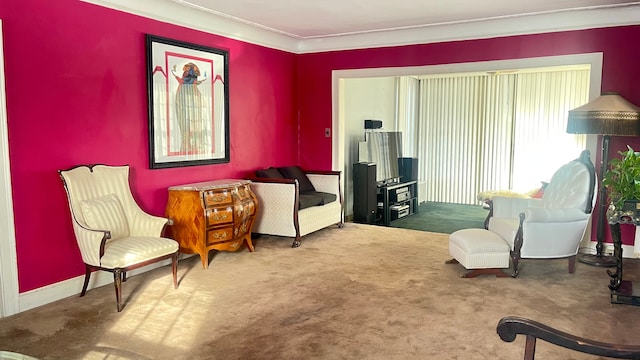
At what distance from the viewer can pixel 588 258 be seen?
5.16 meters

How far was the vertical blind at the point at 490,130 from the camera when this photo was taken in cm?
822

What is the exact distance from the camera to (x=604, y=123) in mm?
4844

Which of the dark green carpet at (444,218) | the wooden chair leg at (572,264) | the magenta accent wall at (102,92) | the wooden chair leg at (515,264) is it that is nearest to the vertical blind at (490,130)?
the dark green carpet at (444,218)

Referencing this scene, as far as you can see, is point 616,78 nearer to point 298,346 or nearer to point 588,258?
point 588,258

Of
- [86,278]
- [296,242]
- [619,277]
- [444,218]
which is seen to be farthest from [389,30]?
[86,278]

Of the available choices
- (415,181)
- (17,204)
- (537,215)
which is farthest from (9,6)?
(415,181)

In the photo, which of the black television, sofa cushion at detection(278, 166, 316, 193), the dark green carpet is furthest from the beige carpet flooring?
the black television

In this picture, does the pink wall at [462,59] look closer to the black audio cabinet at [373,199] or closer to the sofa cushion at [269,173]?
the black audio cabinet at [373,199]

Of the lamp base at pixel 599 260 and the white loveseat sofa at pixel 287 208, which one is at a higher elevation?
the white loveseat sofa at pixel 287 208

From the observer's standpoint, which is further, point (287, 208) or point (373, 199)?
point (373, 199)

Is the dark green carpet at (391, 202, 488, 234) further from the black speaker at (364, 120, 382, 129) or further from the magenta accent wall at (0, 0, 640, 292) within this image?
the magenta accent wall at (0, 0, 640, 292)

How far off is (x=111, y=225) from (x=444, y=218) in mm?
5248

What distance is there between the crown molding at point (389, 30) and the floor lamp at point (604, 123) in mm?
900

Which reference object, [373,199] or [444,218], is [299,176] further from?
[444,218]
